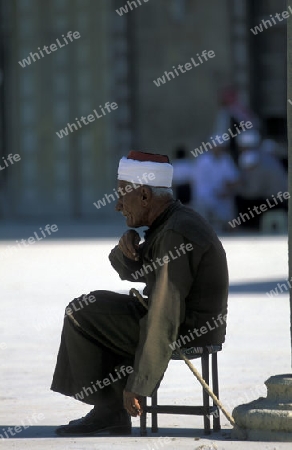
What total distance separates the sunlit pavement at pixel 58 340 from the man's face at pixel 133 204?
97 cm

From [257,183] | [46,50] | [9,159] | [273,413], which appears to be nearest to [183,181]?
[257,183]

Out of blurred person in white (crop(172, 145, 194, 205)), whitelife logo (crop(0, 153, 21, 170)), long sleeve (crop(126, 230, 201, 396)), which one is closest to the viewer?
long sleeve (crop(126, 230, 201, 396))

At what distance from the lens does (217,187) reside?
2328 cm

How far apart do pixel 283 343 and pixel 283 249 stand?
8.38 m

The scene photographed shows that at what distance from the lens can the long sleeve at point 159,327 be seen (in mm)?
6848

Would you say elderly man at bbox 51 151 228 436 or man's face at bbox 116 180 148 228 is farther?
man's face at bbox 116 180 148 228

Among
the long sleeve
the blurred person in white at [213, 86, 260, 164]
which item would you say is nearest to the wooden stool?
the long sleeve

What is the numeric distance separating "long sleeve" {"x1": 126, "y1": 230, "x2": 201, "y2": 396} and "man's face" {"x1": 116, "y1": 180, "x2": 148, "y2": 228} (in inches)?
11.5

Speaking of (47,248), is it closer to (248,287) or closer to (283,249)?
(283,249)

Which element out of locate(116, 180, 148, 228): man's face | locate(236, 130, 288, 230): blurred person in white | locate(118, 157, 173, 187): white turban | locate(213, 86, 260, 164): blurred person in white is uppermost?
locate(213, 86, 260, 164): blurred person in white

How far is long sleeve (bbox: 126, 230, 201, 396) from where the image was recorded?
6.85 m

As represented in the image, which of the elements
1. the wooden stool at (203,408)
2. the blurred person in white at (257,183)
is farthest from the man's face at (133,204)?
the blurred person in white at (257,183)

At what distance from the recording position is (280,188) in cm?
2294

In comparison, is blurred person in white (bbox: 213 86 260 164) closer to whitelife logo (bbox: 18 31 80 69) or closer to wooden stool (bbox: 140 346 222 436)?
whitelife logo (bbox: 18 31 80 69)
